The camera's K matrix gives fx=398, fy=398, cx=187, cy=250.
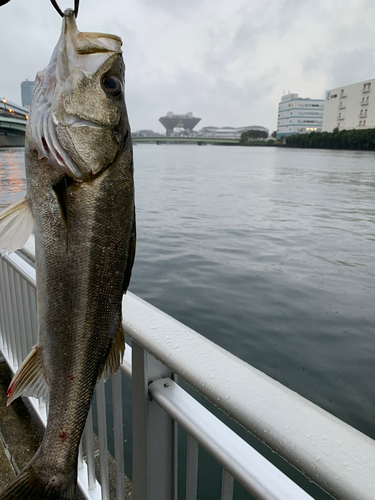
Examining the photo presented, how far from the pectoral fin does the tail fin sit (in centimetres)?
66

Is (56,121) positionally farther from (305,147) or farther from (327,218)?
(305,147)

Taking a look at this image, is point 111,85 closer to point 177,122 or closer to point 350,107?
point 350,107

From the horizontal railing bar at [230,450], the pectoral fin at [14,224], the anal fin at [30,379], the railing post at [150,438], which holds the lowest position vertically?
the railing post at [150,438]

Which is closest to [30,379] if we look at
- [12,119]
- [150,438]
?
[150,438]

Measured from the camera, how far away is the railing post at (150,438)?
1.57 metres

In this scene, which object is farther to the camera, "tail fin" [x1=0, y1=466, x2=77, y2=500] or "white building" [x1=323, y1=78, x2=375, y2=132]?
"white building" [x1=323, y1=78, x2=375, y2=132]

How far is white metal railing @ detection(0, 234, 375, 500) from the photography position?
3.10 ft

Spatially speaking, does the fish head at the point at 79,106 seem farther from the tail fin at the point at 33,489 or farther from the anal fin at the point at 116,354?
the tail fin at the point at 33,489

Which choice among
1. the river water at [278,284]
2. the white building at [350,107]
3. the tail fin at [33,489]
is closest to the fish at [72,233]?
the tail fin at [33,489]

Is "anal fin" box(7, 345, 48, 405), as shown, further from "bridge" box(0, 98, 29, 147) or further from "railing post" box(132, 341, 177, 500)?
"bridge" box(0, 98, 29, 147)

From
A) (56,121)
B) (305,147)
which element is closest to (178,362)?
(56,121)

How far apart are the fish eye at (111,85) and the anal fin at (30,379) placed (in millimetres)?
829

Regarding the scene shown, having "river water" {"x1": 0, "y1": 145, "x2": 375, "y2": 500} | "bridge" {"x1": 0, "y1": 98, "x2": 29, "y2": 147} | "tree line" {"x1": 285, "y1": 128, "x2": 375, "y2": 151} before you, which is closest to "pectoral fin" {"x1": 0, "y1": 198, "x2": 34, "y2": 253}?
"bridge" {"x1": 0, "y1": 98, "x2": 29, "y2": 147}

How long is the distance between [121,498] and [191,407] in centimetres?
92
